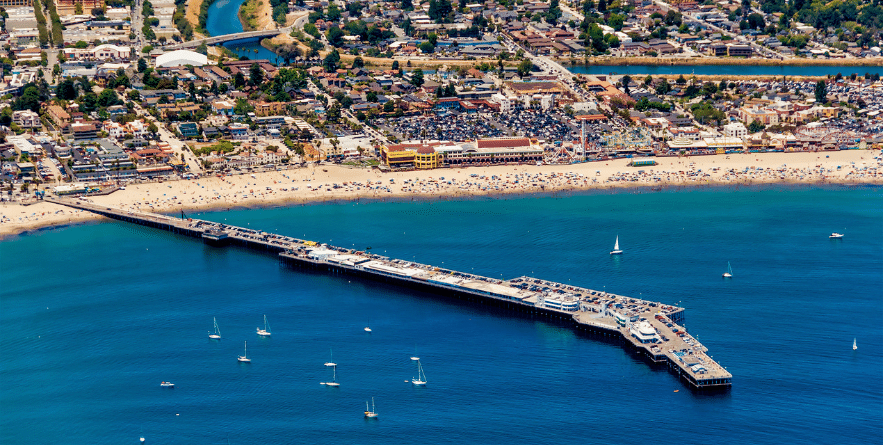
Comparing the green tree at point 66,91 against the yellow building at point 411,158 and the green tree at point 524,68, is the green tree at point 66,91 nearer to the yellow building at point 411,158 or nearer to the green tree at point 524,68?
the yellow building at point 411,158

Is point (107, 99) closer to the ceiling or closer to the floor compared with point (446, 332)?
closer to the ceiling

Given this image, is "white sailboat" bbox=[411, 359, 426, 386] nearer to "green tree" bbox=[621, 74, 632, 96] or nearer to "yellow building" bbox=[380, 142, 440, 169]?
"yellow building" bbox=[380, 142, 440, 169]

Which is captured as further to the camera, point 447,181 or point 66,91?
point 66,91

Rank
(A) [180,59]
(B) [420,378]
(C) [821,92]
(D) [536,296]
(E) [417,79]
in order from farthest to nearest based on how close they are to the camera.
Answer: (A) [180,59] → (E) [417,79] → (C) [821,92] → (D) [536,296] → (B) [420,378]

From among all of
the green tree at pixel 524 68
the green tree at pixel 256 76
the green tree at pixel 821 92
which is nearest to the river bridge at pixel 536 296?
the green tree at pixel 256 76

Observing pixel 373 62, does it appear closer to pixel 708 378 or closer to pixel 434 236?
pixel 434 236

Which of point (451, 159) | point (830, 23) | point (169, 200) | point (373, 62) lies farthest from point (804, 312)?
point (830, 23)

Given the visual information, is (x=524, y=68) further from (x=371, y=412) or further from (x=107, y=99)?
(x=371, y=412)

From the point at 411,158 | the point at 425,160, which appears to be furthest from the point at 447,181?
the point at 411,158
